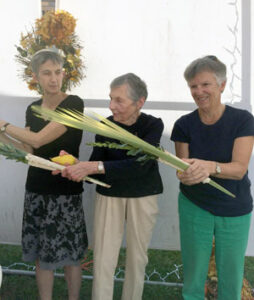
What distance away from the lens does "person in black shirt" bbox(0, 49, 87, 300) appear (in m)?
2.24

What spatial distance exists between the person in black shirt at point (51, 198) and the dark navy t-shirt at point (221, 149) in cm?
71

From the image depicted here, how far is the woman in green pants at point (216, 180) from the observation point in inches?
77.0

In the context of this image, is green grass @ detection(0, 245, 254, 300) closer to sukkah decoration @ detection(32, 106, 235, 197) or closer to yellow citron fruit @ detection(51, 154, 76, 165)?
yellow citron fruit @ detection(51, 154, 76, 165)

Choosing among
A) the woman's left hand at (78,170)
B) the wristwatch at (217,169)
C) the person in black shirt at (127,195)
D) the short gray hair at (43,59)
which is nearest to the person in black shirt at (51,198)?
the short gray hair at (43,59)

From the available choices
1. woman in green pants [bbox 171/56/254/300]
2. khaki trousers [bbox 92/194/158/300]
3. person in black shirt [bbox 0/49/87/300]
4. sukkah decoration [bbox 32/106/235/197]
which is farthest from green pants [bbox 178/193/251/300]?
person in black shirt [bbox 0/49/87/300]

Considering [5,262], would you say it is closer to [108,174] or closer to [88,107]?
[88,107]

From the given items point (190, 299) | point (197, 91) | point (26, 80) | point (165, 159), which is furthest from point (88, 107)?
point (190, 299)

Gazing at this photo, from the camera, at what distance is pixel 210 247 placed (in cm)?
211

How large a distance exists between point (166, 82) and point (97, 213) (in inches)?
A: 44.9

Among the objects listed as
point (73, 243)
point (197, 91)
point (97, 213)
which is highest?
point (197, 91)

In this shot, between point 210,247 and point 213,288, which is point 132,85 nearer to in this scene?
point 210,247

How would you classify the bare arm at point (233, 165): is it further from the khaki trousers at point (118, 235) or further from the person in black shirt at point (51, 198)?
the person in black shirt at point (51, 198)

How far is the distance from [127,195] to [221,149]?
0.62 metres

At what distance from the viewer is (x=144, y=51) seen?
9.07ft
